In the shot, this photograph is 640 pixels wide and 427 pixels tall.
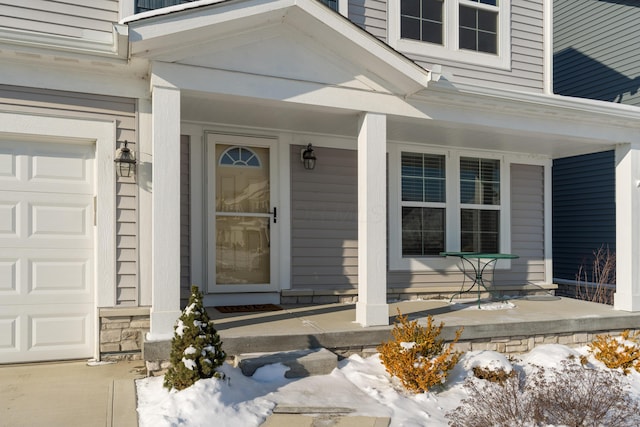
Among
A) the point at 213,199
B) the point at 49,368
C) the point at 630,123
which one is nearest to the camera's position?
the point at 49,368

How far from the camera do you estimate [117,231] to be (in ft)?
15.4

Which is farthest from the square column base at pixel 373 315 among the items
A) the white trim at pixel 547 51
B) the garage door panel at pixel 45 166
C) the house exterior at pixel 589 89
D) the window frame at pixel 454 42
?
the house exterior at pixel 589 89

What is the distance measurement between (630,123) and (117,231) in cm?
609

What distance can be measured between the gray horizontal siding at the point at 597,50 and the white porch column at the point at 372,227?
23.6 ft

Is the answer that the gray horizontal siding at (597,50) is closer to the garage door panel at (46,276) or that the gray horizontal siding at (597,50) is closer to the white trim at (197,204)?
the white trim at (197,204)

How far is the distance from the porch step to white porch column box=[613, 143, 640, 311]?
13.4 ft

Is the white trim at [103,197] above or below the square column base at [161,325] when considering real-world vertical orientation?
above

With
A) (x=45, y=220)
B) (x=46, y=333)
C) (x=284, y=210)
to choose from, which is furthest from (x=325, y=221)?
(x=46, y=333)

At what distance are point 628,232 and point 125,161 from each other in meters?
5.83

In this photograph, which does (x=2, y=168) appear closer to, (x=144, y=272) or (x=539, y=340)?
(x=144, y=272)

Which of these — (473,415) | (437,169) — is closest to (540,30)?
(437,169)

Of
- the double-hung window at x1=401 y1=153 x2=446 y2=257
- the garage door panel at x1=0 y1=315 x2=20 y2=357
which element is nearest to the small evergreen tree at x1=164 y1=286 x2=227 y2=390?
the garage door panel at x1=0 y1=315 x2=20 y2=357

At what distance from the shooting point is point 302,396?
3.79m

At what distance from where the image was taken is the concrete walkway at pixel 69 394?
3342 mm
